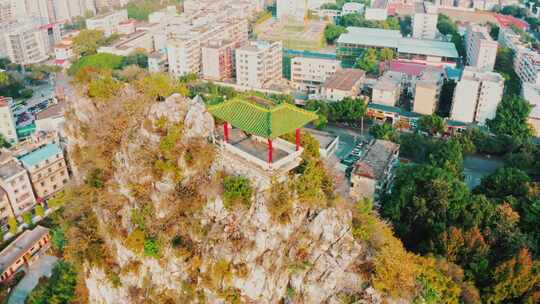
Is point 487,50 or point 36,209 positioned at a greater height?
point 487,50

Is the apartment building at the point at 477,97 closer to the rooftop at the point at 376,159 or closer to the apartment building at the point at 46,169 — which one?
the rooftop at the point at 376,159

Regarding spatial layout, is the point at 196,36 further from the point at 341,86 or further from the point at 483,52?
the point at 483,52

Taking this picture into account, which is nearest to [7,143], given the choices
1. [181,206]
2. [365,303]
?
[181,206]

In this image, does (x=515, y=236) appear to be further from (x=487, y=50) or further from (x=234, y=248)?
(x=487, y=50)

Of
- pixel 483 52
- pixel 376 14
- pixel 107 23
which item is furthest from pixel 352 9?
pixel 107 23

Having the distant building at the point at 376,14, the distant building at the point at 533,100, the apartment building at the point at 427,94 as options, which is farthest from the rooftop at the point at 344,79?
the distant building at the point at 376,14

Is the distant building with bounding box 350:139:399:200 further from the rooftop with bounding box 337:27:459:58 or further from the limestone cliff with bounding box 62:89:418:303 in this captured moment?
the rooftop with bounding box 337:27:459:58

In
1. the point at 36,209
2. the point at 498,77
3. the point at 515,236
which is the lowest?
the point at 36,209
